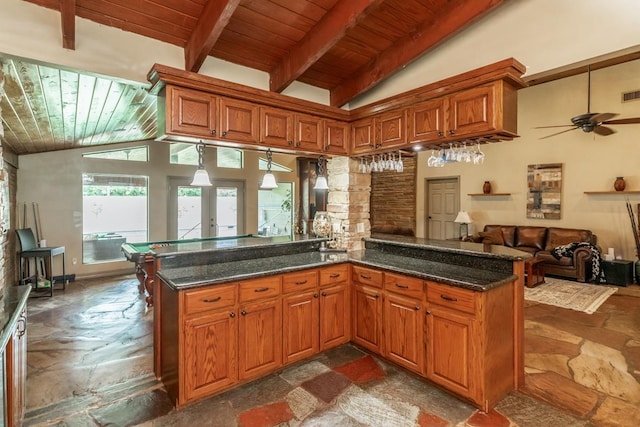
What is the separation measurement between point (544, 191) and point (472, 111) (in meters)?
5.48

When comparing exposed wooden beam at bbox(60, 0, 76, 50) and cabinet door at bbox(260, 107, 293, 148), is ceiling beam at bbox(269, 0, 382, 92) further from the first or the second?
exposed wooden beam at bbox(60, 0, 76, 50)

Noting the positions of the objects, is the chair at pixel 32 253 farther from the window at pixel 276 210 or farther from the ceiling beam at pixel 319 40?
the ceiling beam at pixel 319 40

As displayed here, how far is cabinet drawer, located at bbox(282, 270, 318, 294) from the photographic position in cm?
265

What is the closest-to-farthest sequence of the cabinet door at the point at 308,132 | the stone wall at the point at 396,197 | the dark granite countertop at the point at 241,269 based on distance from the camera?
the dark granite countertop at the point at 241,269
the cabinet door at the point at 308,132
the stone wall at the point at 396,197

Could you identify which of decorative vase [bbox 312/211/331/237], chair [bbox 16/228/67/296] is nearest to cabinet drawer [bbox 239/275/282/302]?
decorative vase [bbox 312/211/331/237]

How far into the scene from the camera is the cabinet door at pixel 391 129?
2908 millimetres

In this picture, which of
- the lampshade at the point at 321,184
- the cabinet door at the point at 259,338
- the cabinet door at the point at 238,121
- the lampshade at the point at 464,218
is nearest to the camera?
the cabinet door at the point at 259,338

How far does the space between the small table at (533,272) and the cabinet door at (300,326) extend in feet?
13.6

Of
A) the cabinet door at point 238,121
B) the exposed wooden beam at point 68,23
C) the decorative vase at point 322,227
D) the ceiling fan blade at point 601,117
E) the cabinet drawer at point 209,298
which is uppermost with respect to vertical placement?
the ceiling fan blade at point 601,117

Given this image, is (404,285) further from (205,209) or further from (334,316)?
(205,209)

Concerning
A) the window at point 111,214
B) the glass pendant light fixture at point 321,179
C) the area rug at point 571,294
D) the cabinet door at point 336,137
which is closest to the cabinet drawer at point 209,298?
the glass pendant light fixture at point 321,179

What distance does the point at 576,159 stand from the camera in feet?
20.6

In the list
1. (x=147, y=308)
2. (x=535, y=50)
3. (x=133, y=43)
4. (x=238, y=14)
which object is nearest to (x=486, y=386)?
(x=535, y=50)

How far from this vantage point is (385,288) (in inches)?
108
